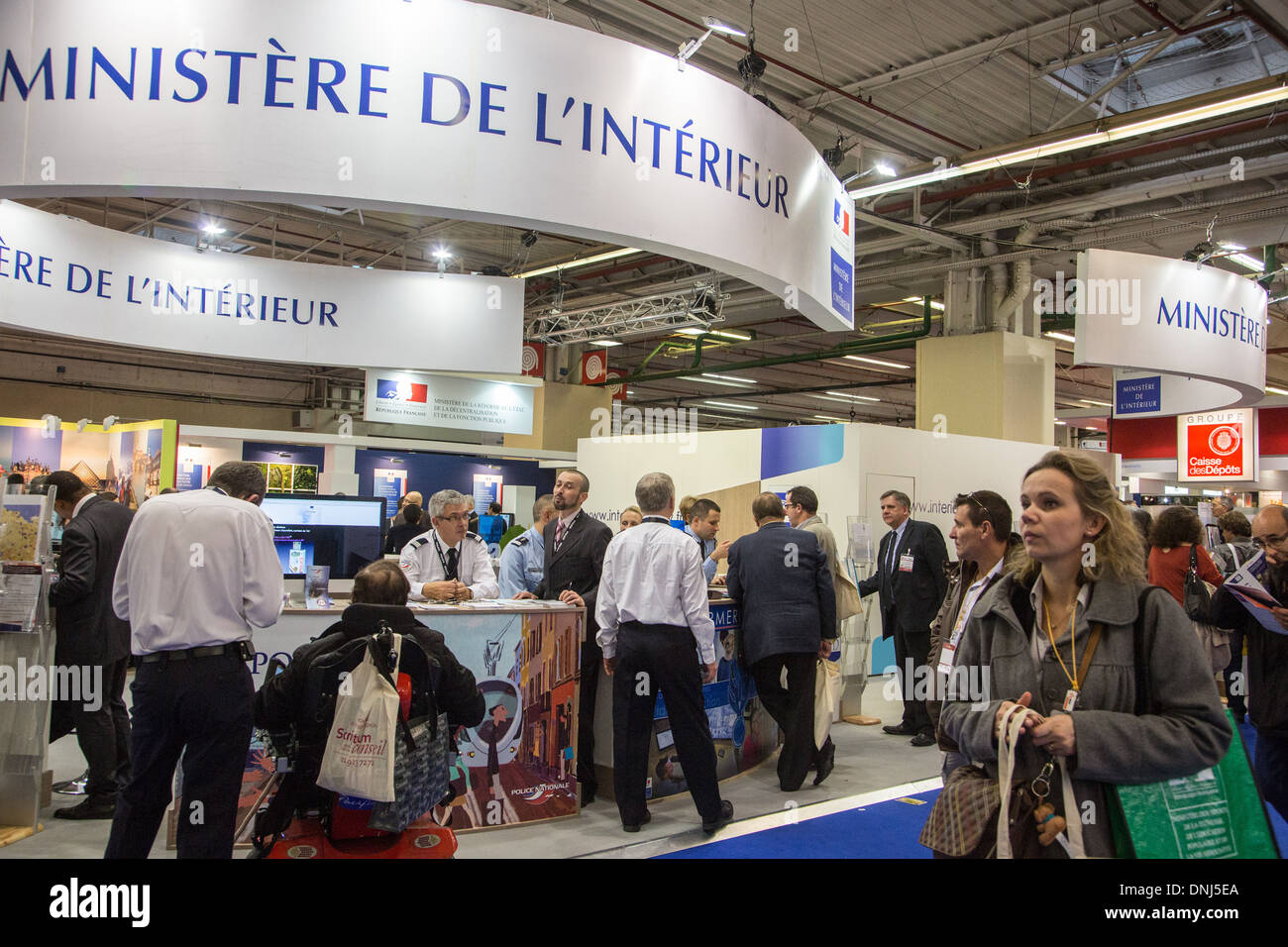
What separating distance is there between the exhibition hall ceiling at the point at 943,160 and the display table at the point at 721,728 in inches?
99.0

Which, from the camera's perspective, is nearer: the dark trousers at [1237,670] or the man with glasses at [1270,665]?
the man with glasses at [1270,665]

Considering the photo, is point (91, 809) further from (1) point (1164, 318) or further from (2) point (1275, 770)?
(1) point (1164, 318)

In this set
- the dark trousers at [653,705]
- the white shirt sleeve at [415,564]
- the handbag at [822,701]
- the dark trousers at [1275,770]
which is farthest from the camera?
the handbag at [822,701]

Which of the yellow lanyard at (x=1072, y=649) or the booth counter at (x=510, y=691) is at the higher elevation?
the yellow lanyard at (x=1072, y=649)

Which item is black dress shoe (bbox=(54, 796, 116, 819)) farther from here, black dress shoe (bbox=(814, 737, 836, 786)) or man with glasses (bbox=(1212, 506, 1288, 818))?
man with glasses (bbox=(1212, 506, 1288, 818))

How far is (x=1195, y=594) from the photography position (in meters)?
5.85

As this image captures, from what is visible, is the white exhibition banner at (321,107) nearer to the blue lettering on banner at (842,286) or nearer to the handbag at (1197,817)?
the blue lettering on banner at (842,286)

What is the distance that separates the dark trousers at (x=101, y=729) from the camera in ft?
13.2

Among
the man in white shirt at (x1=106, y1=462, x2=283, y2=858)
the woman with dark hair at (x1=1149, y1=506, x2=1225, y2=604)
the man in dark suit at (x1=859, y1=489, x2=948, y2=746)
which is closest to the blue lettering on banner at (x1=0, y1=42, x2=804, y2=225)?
the man in white shirt at (x1=106, y1=462, x2=283, y2=858)

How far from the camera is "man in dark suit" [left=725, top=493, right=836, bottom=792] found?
15.7ft

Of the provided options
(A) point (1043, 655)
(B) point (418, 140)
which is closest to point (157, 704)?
(B) point (418, 140)

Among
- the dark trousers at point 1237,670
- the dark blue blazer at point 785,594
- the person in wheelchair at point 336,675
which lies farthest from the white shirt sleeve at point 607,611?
the dark trousers at point 1237,670

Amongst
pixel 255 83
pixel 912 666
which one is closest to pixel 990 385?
pixel 912 666
